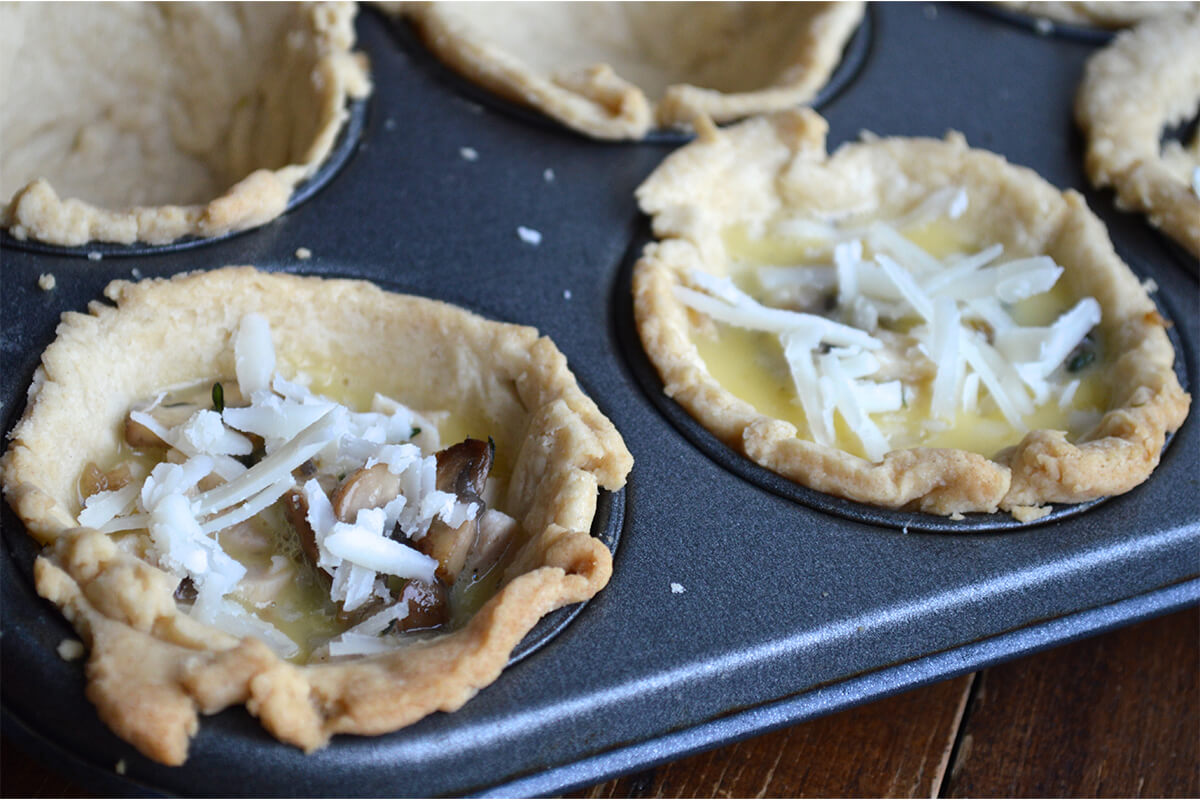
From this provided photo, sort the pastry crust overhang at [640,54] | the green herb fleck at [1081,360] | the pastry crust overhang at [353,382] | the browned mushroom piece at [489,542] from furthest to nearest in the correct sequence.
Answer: the pastry crust overhang at [640,54]
the green herb fleck at [1081,360]
the browned mushroom piece at [489,542]
the pastry crust overhang at [353,382]

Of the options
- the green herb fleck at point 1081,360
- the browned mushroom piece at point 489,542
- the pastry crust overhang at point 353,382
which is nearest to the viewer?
the pastry crust overhang at point 353,382

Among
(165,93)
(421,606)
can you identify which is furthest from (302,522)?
(165,93)

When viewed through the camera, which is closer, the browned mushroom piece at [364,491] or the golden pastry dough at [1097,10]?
the browned mushroom piece at [364,491]

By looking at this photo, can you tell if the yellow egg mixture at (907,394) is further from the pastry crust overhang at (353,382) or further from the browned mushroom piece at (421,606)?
the browned mushroom piece at (421,606)

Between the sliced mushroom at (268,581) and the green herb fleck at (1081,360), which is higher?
the green herb fleck at (1081,360)

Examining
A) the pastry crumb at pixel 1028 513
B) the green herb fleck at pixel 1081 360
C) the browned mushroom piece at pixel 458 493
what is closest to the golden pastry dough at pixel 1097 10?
the green herb fleck at pixel 1081 360

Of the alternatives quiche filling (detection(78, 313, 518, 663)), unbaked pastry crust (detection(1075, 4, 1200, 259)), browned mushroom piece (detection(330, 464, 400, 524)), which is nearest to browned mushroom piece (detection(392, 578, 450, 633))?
quiche filling (detection(78, 313, 518, 663))

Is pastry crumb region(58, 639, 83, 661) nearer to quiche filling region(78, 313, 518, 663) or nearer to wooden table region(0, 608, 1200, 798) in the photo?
quiche filling region(78, 313, 518, 663)
